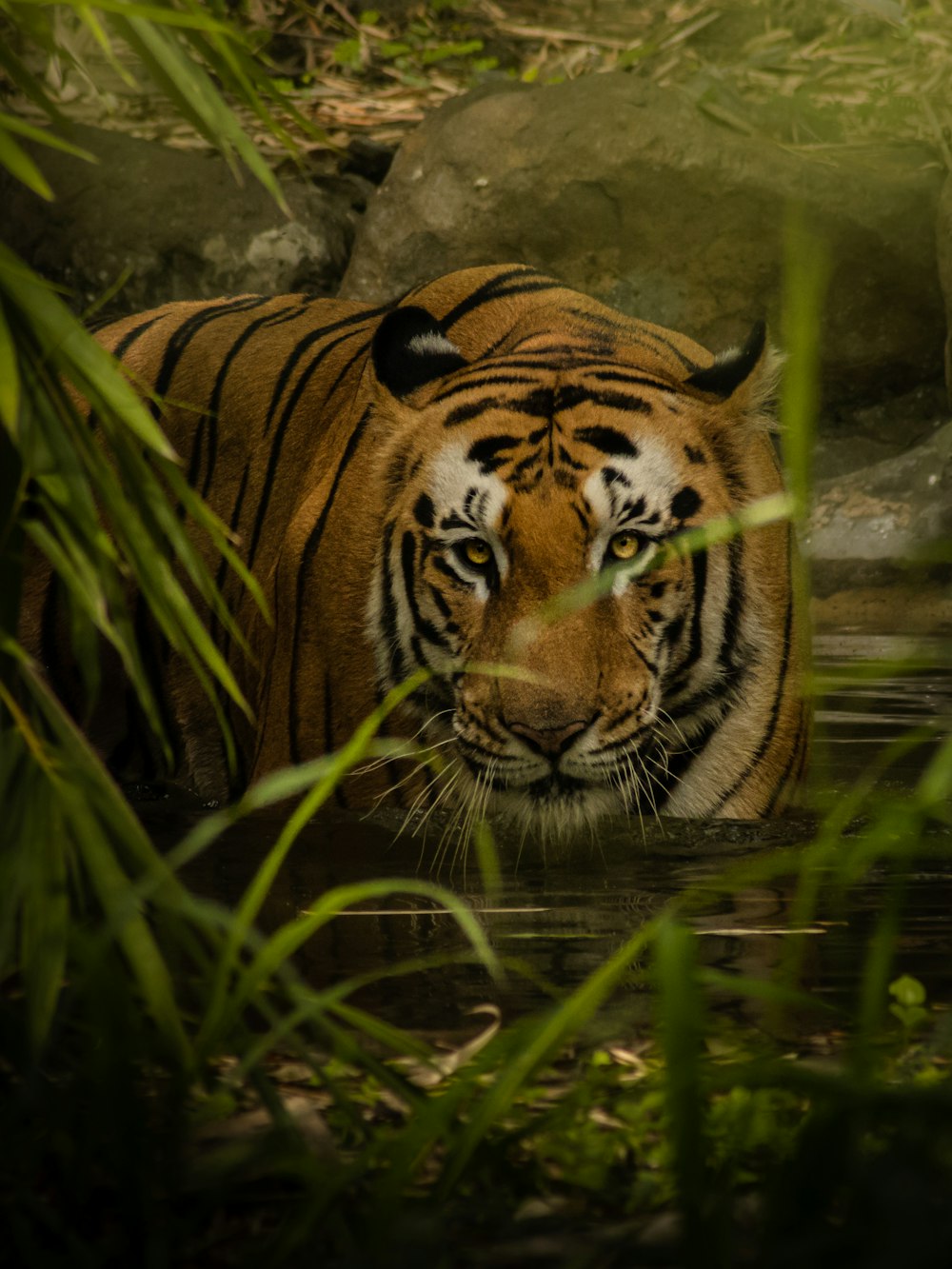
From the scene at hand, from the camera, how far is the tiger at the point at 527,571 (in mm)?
3148

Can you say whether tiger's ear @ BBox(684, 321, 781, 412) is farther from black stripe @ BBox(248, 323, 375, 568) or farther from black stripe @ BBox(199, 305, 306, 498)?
black stripe @ BBox(199, 305, 306, 498)

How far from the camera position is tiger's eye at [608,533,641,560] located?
3.23m

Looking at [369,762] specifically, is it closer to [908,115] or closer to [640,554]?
[640,554]

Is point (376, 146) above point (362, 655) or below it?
above

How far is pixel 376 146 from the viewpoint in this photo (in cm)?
946

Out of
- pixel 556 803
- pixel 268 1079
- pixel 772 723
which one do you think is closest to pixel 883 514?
pixel 772 723

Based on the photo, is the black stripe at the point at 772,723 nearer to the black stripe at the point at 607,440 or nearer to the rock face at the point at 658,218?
the black stripe at the point at 607,440

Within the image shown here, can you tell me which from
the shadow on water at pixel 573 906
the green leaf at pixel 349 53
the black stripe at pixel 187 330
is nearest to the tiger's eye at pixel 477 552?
the shadow on water at pixel 573 906

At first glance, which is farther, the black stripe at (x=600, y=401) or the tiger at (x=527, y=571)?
the black stripe at (x=600, y=401)

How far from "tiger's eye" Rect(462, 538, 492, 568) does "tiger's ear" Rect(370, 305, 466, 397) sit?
1.64 feet

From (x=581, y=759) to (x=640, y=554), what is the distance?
1.44 feet

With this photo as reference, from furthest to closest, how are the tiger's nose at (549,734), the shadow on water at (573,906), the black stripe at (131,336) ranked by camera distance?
1. the black stripe at (131,336)
2. the tiger's nose at (549,734)
3. the shadow on water at (573,906)

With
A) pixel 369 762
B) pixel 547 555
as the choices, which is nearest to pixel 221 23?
pixel 547 555

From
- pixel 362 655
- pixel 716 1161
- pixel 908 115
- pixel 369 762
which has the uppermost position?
pixel 908 115
